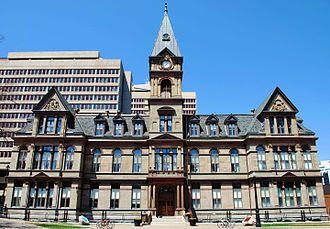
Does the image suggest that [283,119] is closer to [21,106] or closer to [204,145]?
[204,145]

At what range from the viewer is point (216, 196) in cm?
3812

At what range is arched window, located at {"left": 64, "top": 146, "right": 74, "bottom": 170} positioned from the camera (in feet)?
124

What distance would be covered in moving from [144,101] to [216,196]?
78.7 m

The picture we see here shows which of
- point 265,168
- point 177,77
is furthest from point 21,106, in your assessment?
point 265,168

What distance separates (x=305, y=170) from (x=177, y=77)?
2200cm

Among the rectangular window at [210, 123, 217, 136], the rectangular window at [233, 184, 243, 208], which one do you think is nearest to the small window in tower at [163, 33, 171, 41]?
the rectangular window at [210, 123, 217, 136]

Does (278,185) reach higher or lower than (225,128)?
lower

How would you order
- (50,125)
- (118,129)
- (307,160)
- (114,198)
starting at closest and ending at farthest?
(114,198)
(307,160)
(50,125)
(118,129)

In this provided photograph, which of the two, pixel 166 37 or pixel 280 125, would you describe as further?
pixel 166 37

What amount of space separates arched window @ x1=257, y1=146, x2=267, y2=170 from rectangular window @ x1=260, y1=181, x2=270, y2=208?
2111 mm

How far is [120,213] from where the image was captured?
36.8 metres

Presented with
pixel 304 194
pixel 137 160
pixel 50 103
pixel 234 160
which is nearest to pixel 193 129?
pixel 234 160

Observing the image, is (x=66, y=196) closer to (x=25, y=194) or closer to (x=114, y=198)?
(x=25, y=194)

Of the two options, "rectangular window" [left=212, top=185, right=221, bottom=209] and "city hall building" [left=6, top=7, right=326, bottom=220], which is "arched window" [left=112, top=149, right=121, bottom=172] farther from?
"rectangular window" [left=212, top=185, right=221, bottom=209]
